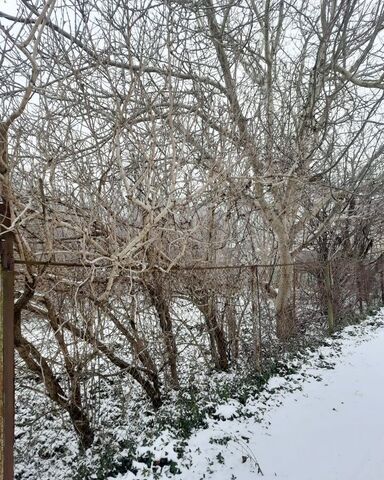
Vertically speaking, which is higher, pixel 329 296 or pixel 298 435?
pixel 329 296

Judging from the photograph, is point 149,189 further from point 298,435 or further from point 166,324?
point 298,435

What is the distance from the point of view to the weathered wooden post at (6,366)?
178 centimetres

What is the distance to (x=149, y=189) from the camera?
310 centimetres

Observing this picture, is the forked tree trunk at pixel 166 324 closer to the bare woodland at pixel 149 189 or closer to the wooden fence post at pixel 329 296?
the bare woodland at pixel 149 189

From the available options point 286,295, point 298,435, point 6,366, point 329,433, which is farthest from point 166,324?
point 286,295

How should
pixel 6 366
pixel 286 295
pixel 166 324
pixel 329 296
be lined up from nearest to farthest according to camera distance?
pixel 6 366
pixel 166 324
pixel 286 295
pixel 329 296

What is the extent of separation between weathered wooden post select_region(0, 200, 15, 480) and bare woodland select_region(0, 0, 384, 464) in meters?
0.39

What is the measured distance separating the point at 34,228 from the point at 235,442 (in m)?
2.76

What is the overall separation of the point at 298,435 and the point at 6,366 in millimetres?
2987

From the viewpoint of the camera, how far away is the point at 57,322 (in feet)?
10.7

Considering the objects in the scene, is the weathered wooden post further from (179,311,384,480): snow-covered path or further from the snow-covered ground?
(179,311,384,480): snow-covered path

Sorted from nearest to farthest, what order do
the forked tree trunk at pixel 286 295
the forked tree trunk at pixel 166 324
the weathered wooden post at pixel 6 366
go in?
the weathered wooden post at pixel 6 366
the forked tree trunk at pixel 166 324
the forked tree trunk at pixel 286 295

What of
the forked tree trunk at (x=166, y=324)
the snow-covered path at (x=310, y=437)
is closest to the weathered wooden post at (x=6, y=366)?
the snow-covered path at (x=310, y=437)

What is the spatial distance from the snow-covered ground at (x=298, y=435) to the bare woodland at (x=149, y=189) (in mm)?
771
